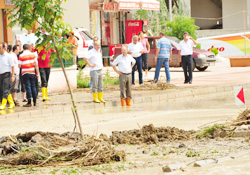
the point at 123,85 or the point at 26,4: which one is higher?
the point at 26,4

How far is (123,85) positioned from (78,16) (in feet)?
60.4

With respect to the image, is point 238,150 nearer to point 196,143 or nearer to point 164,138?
point 196,143

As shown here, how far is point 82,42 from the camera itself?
98.4ft

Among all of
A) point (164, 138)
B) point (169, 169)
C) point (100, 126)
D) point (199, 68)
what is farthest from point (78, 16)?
point (169, 169)

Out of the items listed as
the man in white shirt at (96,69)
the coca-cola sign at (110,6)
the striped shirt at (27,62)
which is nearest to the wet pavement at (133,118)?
the man in white shirt at (96,69)

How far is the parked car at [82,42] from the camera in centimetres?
2963

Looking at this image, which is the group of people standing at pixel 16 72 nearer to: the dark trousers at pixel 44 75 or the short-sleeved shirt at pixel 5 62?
the short-sleeved shirt at pixel 5 62

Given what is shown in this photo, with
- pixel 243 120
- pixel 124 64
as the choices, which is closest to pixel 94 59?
pixel 124 64

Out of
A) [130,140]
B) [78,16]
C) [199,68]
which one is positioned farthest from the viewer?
[78,16]

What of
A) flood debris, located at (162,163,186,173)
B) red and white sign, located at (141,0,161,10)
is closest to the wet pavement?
flood debris, located at (162,163,186,173)

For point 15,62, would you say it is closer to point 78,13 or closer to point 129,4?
point 78,13

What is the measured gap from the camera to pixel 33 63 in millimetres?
16484

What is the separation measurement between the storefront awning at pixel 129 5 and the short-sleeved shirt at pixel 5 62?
2088 centimetres

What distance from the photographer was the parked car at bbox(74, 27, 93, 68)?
97.2ft
